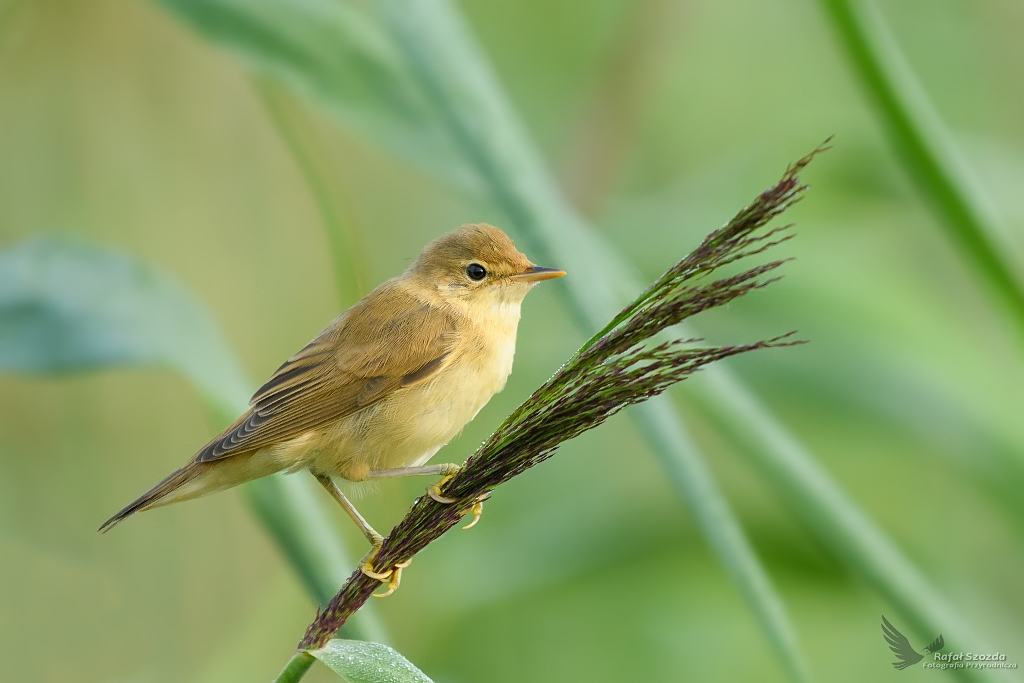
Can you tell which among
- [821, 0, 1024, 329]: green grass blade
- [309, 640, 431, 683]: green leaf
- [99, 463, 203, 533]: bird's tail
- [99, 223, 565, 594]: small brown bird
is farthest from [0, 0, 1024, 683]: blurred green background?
[309, 640, 431, 683]: green leaf

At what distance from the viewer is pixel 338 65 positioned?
2.35 meters

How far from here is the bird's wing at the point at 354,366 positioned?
231cm

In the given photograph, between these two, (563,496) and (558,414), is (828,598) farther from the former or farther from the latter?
(558,414)

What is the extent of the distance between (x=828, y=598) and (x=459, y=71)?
2.06m

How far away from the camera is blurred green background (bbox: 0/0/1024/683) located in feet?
9.44

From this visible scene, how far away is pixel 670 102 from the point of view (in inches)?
175

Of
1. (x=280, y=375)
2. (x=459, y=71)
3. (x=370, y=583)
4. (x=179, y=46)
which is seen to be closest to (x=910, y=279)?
(x=459, y=71)

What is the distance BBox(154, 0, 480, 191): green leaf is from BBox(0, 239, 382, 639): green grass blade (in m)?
0.57

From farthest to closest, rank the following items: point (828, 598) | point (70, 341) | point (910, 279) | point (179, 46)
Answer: point (179, 46) < point (910, 279) < point (828, 598) < point (70, 341)

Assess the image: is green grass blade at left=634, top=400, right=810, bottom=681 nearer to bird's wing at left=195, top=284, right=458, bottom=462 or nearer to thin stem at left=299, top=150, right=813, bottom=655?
thin stem at left=299, top=150, right=813, bottom=655

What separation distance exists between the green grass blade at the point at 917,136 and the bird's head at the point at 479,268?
0.90 meters
